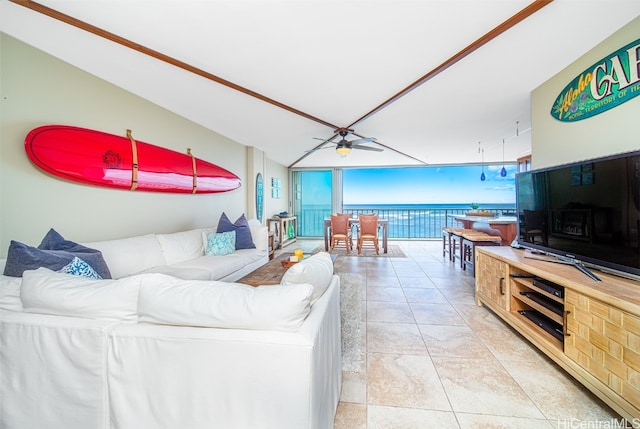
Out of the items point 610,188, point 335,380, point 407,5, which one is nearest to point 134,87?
point 407,5

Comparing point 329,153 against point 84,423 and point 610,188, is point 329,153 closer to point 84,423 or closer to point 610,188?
point 610,188

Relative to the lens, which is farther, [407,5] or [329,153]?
[329,153]

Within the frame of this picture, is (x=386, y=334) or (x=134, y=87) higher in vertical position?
(x=134, y=87)

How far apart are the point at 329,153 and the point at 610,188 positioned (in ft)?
15.1

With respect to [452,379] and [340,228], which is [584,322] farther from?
[340,228]

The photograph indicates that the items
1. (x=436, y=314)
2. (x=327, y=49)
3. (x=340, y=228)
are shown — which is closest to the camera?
(x=327, y=49)

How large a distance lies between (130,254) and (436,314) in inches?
118

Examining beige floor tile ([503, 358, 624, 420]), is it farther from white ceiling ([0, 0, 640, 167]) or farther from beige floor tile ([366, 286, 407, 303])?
white ceiling ([0, 0, 640, 167])

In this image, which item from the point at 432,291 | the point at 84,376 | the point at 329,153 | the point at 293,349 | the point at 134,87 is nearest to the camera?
the point at 293,349

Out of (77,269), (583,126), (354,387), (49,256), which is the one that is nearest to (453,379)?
(354,387)

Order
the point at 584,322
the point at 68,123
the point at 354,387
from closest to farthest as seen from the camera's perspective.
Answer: the point at 584,322, the point at 354,387, the point at 68,123

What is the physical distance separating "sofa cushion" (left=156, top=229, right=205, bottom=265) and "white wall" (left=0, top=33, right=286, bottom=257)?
31 centimetres

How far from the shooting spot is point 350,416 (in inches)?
50.8

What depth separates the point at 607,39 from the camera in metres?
1.77
